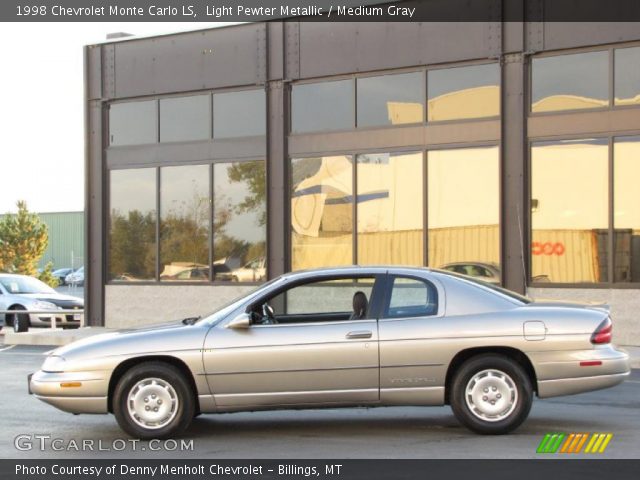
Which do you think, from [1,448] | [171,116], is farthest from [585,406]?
[171,116]

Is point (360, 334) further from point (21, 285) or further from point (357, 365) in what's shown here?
point (21, 285)

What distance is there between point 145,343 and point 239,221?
1263cm

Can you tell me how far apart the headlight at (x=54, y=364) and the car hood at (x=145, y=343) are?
2.1 inches

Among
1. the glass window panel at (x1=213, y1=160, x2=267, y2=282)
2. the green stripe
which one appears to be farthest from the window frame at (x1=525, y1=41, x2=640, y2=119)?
the green stripe

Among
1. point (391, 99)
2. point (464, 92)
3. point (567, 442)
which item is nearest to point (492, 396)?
point (567, 442)

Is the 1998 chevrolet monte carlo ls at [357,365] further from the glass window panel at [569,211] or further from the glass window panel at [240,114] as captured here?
the glass window panel at [240,114]

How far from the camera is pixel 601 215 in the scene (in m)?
17.8

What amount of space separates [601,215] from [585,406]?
7330 millimetres

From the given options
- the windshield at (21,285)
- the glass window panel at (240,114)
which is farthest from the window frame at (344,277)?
the windshield at (21,285)

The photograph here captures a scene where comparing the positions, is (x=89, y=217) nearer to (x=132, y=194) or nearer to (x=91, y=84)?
(x=132, y=194)

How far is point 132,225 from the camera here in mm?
23250

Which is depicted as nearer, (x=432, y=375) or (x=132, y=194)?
(x=432, y=375)

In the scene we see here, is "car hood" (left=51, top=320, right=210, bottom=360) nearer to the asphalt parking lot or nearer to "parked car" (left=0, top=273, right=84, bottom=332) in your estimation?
the asphalt parking lot

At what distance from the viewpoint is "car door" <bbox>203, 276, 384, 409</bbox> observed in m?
9.09
